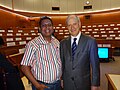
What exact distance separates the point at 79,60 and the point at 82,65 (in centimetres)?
6

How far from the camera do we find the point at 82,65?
1.63 m

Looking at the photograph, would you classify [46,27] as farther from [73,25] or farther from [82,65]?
[82,65]

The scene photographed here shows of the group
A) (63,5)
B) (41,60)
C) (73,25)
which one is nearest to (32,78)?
(41,60)

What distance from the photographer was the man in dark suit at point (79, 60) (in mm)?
1622

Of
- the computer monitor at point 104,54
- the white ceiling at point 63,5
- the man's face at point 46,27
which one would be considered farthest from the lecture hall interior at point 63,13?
the man's face at point 46,27

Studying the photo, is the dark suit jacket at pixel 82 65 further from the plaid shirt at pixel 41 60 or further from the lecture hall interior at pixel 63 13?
the lecture hall interior at pixel 63 13

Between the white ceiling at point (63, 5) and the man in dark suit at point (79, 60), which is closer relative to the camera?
the man in dark suit at point (79, 60)

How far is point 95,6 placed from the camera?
12672 millimetres

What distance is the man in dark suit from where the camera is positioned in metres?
1.62

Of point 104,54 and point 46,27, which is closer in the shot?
point 46,27

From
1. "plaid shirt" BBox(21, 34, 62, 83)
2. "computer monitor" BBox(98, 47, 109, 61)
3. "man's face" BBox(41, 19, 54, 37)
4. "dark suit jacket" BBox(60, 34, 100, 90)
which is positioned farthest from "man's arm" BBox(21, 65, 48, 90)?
"computer monitor" BBox(98, 47, 109, 61)

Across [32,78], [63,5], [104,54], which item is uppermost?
[63,5]

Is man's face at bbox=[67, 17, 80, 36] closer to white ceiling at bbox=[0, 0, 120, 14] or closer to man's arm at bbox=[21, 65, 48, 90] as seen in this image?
man's arm at bbox=[21, 65, 48, 90]

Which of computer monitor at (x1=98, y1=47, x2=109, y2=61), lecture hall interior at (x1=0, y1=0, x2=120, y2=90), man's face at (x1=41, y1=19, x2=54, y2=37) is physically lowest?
computer monitor at (x1=98, y1=47, x2=109, y2=61)
